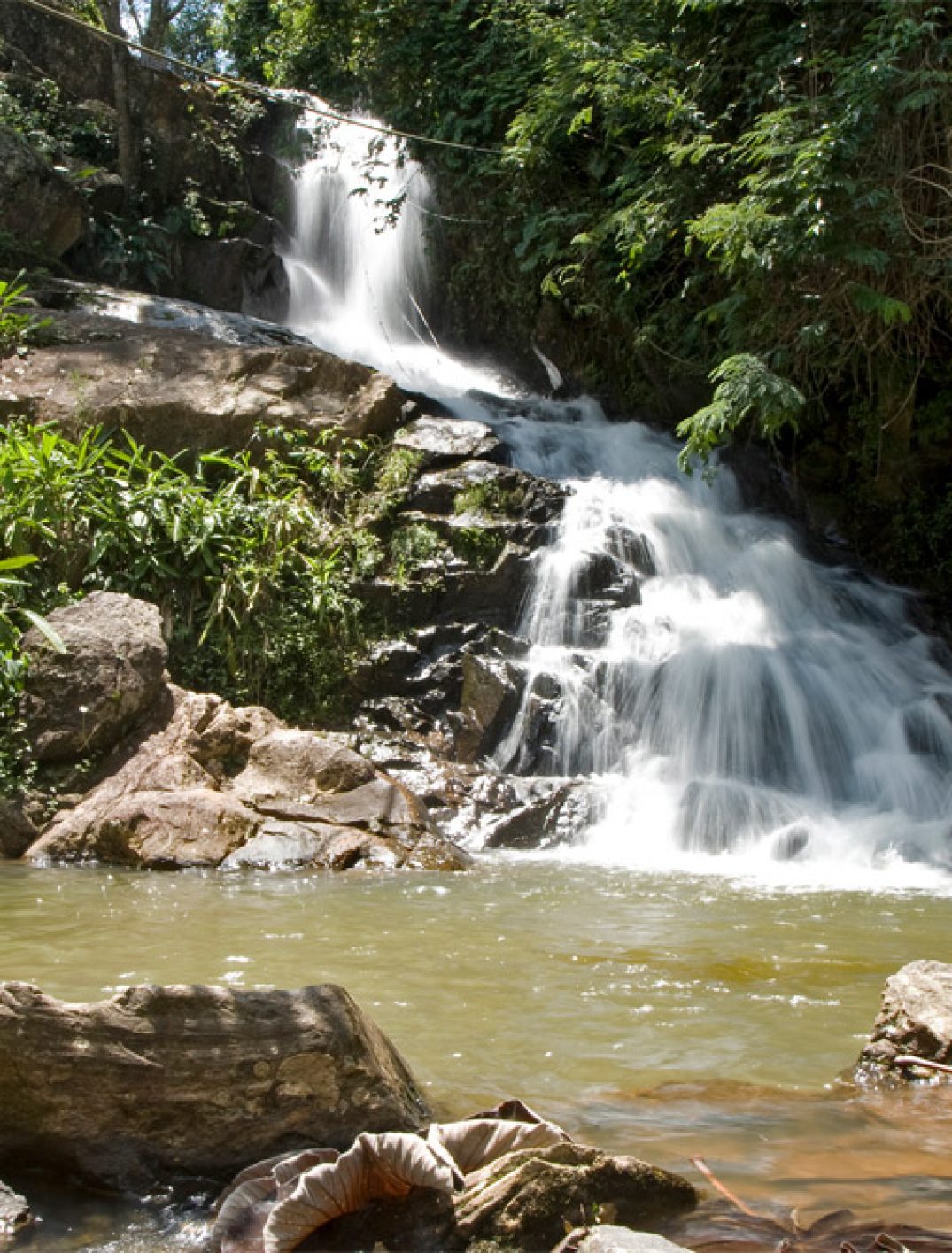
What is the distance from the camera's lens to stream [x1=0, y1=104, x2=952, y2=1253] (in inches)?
129

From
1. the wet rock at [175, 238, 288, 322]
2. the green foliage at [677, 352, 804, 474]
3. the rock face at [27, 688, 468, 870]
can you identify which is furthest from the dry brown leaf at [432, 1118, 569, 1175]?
the wet rock at [175, 238, 288, 322]

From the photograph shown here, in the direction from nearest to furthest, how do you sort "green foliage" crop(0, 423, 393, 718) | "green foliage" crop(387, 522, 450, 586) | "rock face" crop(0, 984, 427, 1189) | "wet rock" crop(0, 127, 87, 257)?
"rock face" crop(0, 984, 427, 1189) < "green foliage" crop(0, 423, 393, 718) < "green foliage" crop(387, 522, 450, 586) < "wet rock" crop(0, 127, 87, 257)

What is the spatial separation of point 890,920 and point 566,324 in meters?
11.0

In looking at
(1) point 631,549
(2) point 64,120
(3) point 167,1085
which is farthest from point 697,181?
(3) point 167,1085

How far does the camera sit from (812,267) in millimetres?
10820

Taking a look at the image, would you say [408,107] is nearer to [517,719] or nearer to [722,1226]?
[517,719]

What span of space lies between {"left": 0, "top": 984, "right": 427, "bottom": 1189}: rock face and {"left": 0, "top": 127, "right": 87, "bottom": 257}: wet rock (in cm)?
1314

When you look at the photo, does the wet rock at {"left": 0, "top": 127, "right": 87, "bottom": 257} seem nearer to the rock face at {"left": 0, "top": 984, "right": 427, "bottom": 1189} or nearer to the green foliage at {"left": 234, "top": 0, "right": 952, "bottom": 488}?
the green foliage at {"left": 234, "top": 0, "right": 952, "bottom": 488}

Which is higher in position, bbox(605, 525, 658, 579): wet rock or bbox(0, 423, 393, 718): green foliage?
bbox(605, 525, 658, 579): wet rock

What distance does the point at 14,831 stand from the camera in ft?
24.7

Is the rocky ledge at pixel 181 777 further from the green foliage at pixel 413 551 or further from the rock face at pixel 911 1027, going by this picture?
the rock face at pixel 911 1027

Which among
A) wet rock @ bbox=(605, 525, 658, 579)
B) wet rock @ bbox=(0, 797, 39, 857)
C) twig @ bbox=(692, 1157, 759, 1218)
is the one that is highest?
wet rock @ bbox=(605, 525, 658, 579)

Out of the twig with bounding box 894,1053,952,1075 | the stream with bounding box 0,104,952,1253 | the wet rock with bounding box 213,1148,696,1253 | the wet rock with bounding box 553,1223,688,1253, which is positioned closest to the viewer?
the wet rock with bounding box 553,1223,688,1253

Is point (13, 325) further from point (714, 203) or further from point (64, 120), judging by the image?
point (64, 120)
